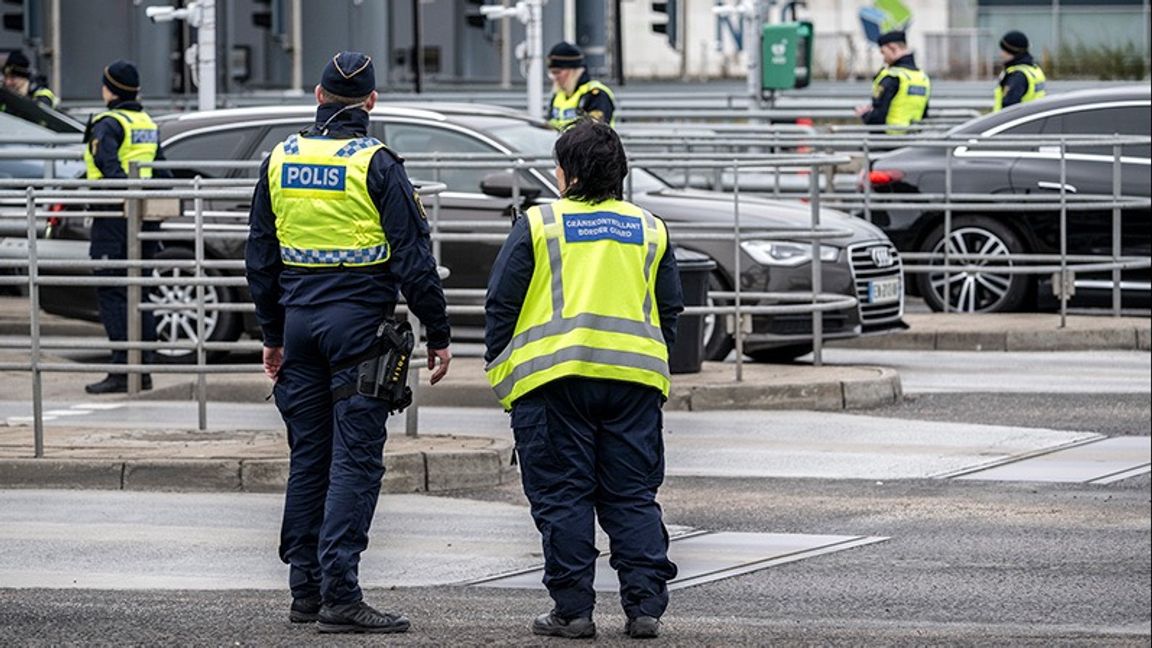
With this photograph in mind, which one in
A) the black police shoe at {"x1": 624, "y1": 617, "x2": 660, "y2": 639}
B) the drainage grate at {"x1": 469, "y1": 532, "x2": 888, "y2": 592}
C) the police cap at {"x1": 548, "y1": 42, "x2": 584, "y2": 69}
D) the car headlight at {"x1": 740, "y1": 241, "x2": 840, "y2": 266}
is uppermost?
the police cap at {"x1": 548, "y1": 42, "x2": 584, "y2": 69}

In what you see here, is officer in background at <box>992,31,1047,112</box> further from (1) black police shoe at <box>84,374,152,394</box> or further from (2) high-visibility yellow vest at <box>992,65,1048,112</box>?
(1) black police shoe at <box>84,374,152,394</box>

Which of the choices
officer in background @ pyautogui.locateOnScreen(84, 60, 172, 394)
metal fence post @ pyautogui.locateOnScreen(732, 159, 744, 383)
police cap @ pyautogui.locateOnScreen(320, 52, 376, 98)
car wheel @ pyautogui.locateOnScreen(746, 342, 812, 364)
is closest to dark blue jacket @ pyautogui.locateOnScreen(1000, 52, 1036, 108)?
car wheel @ pyautogui.locateOnScreen(746, 342, 812, 364)

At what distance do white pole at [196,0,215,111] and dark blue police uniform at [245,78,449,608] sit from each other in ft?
41.2

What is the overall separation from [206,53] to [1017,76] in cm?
656

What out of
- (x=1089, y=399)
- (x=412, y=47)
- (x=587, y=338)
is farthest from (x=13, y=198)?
(x=412, y=47)

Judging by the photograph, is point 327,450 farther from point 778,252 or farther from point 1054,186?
point 1054,186

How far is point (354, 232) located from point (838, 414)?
19.7 ft

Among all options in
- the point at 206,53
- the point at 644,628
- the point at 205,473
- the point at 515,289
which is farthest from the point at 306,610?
the point at 206,53

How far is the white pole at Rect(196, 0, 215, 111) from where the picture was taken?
20.0 m

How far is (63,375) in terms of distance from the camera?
595 inches

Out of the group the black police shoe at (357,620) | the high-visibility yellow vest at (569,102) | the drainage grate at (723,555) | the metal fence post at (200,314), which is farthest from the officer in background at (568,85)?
the black police shoe at (357,620)

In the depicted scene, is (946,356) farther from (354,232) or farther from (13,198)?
(354,232)

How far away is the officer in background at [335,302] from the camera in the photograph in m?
7.45

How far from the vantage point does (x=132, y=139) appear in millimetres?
14000
